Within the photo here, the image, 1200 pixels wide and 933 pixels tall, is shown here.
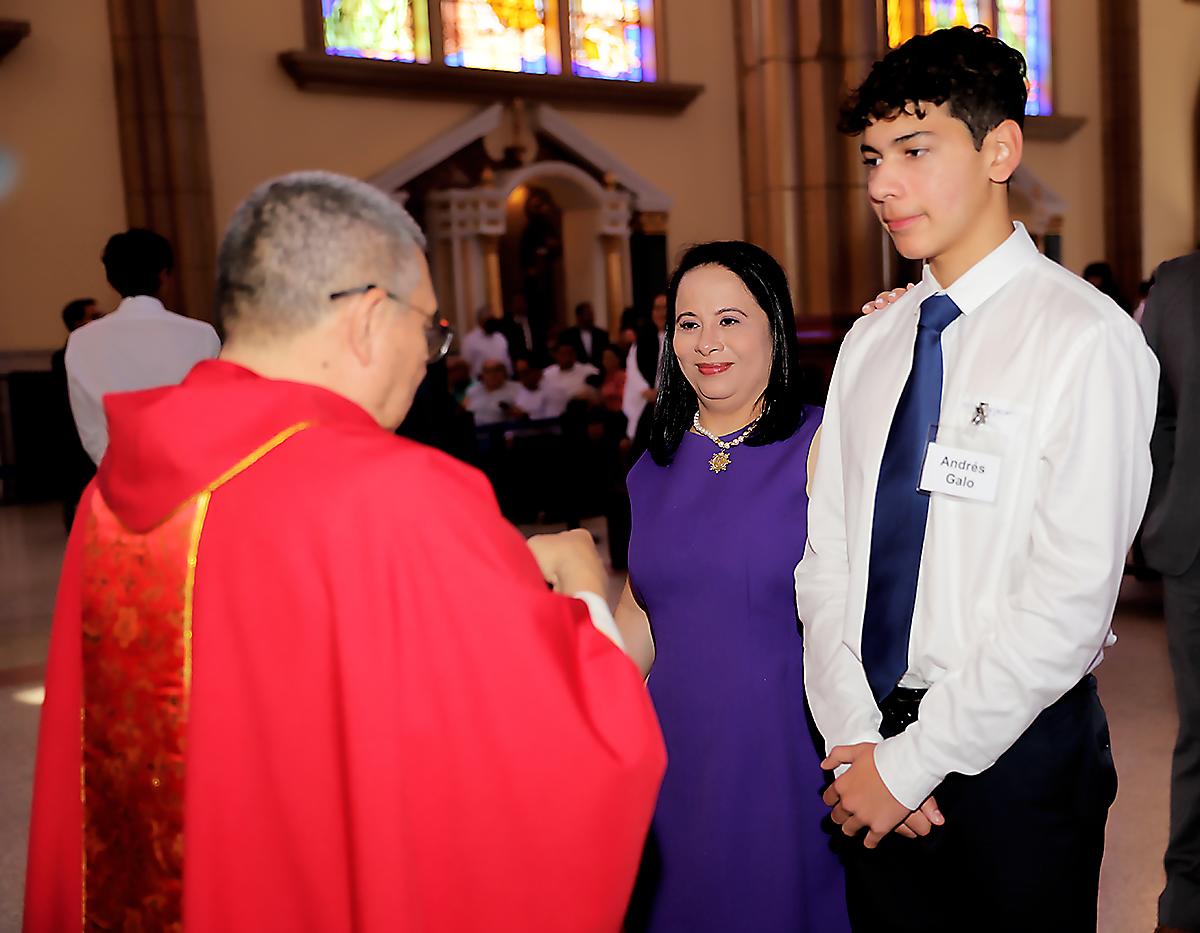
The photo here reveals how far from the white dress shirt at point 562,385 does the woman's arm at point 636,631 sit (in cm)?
775

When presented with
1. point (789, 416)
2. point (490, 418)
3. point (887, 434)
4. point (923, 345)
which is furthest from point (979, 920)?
point (490, 418)

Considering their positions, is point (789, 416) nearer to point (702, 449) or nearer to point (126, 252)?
point (702, 449)

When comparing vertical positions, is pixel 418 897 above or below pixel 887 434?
below

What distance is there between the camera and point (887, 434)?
1855 mm

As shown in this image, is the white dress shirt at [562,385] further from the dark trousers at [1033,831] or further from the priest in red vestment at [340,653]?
the priest in red vestment at [340,653]

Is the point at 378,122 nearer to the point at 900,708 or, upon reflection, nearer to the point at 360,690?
the point at 900,708

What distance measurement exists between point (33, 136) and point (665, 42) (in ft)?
24.2

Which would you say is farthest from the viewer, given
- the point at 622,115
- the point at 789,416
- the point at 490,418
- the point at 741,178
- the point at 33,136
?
the point at 741,178

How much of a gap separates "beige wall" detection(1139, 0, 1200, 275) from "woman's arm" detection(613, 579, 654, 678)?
58.9 feet

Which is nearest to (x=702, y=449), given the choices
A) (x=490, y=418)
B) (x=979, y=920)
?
(x=979, y=920)

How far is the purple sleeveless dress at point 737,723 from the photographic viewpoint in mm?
2285

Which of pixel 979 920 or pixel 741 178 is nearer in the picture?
pixel 979 920

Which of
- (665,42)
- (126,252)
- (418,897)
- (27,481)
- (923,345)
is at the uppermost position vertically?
(665,42)

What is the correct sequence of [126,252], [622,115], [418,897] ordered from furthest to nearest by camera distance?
[622,115] < [126,252] < [418,897]
